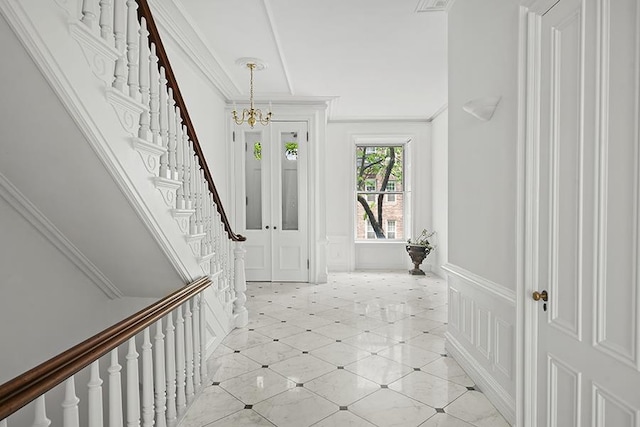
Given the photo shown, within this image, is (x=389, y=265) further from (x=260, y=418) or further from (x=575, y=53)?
(x=575, y=53)

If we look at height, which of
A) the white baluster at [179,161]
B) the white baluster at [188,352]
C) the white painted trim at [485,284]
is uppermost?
the white baluster at [179,161]

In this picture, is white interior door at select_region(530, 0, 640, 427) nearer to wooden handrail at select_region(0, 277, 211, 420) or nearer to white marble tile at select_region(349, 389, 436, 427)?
white marble tile at select_region(349, 389, 436, 427)

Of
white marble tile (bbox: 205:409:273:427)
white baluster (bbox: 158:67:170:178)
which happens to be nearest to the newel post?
white marble tile (bbox: 205:409:273:427)

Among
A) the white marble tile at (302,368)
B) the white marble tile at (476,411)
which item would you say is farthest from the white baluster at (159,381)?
the white marble tile at (476,411)

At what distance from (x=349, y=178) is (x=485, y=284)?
5.14m

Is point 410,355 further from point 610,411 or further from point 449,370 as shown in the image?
point 610,411

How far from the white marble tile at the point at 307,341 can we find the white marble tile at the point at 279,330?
0.10m

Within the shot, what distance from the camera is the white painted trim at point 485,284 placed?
2.34 meters

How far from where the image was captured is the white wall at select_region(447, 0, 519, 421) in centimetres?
236

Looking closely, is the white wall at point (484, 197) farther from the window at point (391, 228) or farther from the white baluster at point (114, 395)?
the window at point (391, 228)

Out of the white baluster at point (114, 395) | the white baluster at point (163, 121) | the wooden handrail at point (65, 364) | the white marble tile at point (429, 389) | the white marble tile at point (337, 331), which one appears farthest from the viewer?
the white marble tile at point (337, 331)

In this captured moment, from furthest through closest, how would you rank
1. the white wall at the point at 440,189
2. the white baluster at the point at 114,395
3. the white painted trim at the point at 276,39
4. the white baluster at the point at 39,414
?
the white wall at the point at 440,189 < the white painted trim at the point at 276,39 < the white baluster at the point at 114,395 < the white baluster at the point at 39,414

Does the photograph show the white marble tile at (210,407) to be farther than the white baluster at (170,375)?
Yes

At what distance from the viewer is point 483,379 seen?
106 inches
